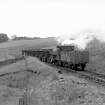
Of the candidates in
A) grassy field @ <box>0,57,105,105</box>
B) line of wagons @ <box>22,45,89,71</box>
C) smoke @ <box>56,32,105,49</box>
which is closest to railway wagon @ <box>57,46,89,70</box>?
line of wagons @ <box>22,45,89,71</box>

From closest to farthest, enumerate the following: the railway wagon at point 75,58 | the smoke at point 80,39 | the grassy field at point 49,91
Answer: the grassy field at point 49,91 < the railway wagon at point 75,58 < the smoke at point 80,39

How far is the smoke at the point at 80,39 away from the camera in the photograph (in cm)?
3459

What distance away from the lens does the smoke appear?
34594mm

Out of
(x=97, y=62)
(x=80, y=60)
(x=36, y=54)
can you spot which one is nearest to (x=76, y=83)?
(x=80, y=60)

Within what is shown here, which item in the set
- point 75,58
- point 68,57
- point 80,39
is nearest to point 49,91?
point 75,58

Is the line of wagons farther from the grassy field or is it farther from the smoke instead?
the grassy field

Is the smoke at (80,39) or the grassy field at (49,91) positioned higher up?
the smoke at (80,39)

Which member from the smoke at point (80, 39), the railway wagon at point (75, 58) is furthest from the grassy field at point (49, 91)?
the smoke at point (80, 39)

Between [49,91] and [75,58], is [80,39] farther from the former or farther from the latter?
[49,91]

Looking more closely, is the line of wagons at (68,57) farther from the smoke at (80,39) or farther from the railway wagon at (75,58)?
the smoke at (80,39)

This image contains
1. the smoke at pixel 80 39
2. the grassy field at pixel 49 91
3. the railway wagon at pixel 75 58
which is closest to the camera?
the grassy field at pixel 49 91

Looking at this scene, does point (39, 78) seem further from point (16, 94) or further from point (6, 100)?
point (6, 100)

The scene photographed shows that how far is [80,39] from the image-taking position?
35.7 meters

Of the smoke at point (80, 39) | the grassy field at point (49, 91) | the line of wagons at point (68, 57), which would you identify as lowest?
the grassy field at point (49, 91)
